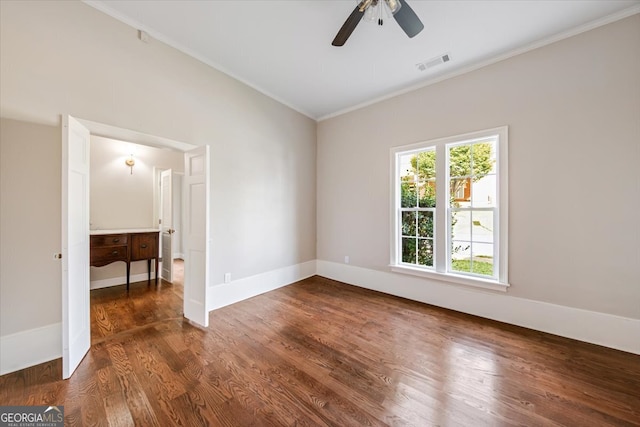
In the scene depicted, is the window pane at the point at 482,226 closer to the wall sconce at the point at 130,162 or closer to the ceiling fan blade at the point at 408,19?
the ceiling fan blade at the point at 408,19

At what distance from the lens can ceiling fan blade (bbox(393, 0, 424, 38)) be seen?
5.83 feet

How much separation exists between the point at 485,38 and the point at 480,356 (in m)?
3.27

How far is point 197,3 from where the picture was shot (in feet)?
7.15

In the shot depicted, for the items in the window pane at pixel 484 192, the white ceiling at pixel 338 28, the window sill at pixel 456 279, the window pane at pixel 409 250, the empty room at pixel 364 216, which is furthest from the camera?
the window pane at pixel 409 250

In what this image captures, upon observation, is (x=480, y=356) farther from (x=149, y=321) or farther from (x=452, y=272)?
(x=149, y=321)

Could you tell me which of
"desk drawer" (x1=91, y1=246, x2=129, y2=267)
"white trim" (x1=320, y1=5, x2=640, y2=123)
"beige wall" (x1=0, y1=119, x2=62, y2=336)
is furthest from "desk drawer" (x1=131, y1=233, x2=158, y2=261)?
"white trim" (x1=320, y1=5, x2=640, y2=123)

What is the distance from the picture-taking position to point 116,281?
13.0 feet

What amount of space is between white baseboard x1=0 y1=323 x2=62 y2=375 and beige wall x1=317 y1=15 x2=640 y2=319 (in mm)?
4659

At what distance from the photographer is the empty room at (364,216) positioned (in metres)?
1.74

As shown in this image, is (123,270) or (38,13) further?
(123,270)

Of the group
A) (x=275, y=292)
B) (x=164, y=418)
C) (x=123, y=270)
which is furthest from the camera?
(x=123, y=270)

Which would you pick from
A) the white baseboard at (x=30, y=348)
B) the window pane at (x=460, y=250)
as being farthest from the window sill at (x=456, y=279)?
the white baseboard at (x=30, y=348)

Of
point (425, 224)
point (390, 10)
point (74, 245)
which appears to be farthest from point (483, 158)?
point (74, 245)

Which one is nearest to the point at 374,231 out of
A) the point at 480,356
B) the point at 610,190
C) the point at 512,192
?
the point at 512,192
